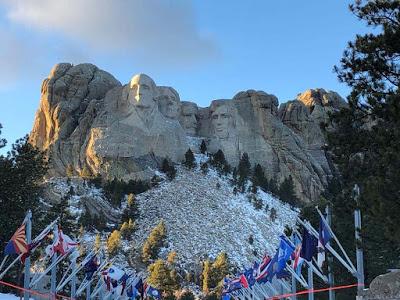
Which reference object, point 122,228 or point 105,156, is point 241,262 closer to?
point 122,228

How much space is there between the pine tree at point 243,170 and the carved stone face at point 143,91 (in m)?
20.0

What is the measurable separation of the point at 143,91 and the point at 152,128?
6.83 metres

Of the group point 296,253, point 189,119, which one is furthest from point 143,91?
point 296,253

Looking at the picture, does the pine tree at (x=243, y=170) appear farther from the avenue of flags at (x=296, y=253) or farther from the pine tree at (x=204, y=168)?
the avenue of flags at (x=296, y=253)

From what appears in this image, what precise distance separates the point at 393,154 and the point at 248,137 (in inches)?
4164

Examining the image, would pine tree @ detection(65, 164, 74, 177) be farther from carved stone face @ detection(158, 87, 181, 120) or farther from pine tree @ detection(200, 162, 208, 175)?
pine tree @ detection(200, 162, 208, 175)

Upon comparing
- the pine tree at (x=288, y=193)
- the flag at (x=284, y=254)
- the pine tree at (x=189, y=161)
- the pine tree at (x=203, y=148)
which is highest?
the pine tree at (x=203, y=148)

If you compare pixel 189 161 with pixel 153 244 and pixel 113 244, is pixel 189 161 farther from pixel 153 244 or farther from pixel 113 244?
pixel 113 244

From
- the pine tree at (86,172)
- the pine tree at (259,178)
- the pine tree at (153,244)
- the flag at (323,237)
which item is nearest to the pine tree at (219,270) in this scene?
the pine tree at (153,244)

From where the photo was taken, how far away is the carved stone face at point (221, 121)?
4611 inches

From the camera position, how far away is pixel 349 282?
29.1 meters

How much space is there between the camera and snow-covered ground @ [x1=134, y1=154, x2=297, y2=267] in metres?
80.9

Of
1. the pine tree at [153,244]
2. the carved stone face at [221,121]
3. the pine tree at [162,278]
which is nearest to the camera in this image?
the pine tree at [162,278]

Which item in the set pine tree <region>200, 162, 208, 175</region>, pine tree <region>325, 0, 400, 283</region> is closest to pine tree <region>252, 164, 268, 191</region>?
pine tree <region>200, 162, 208, 175</region>
